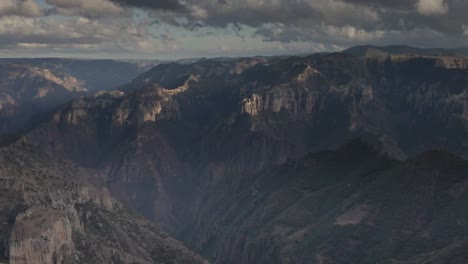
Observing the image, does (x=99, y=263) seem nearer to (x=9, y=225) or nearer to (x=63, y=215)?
(x=63, y=215)

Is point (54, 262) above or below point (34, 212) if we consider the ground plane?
below

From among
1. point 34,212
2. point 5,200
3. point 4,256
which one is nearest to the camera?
point 4,256

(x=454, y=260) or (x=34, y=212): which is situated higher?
(x=34, y=212)

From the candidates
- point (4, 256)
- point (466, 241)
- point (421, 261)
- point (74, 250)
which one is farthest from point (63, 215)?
point (466, 241)

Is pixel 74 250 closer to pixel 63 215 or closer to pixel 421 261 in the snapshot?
pixel 63 215

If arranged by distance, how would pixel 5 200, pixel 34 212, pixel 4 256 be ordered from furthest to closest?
1. pixel 5 200
2. pixel 34 212
3. pixel 4 256

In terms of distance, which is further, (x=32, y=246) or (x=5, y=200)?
(x=5, y=200)

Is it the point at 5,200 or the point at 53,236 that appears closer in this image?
the point at 53,236

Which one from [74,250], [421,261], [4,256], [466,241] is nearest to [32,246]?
[4,256]
